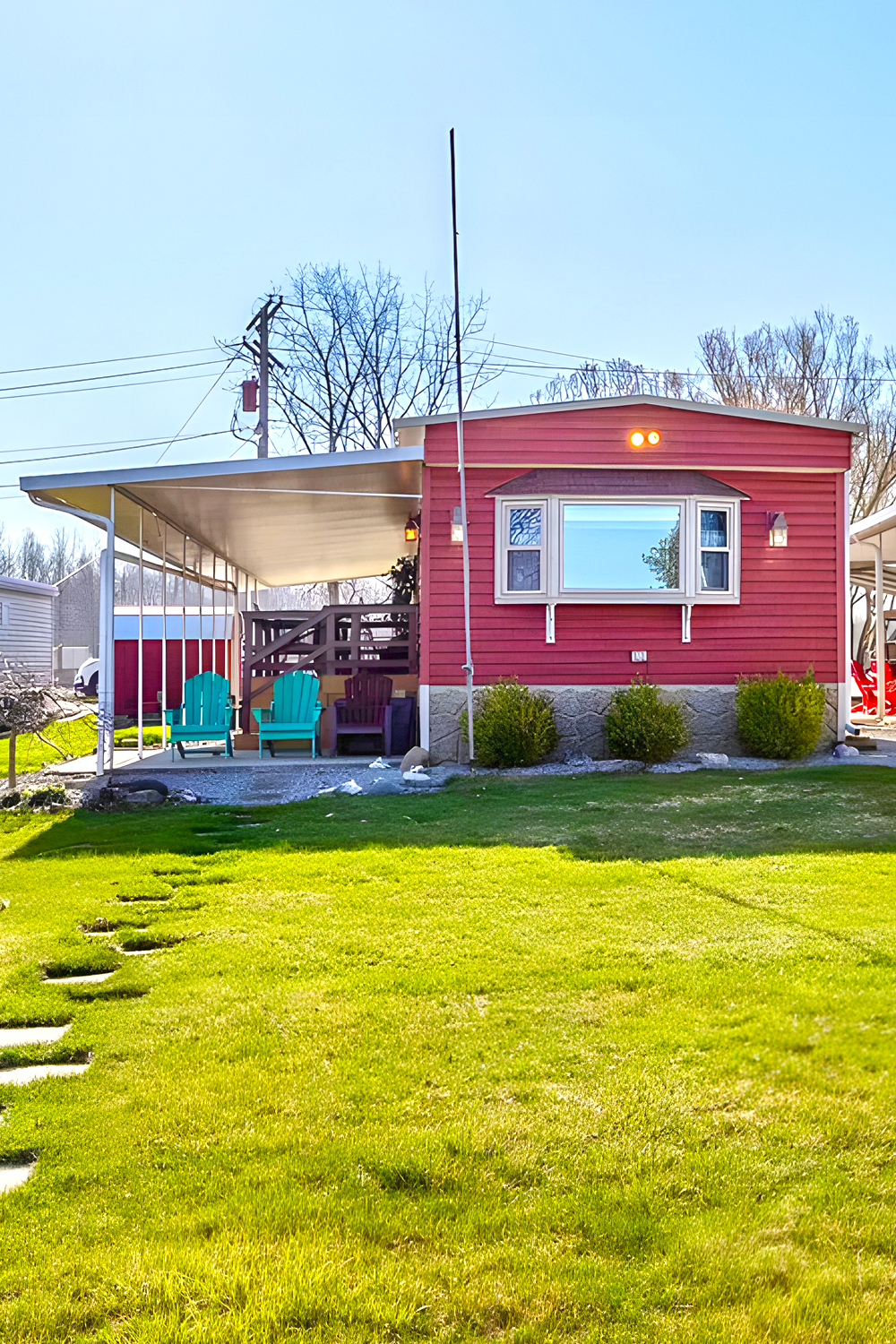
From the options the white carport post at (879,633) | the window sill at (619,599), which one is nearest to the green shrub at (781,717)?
the window sill at (619,599)

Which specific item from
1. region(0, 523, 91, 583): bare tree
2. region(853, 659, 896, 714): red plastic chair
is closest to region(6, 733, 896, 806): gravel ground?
region(853, 659, 896, 714): red plastic chair

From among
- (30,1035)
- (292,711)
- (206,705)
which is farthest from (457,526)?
(30,1035)

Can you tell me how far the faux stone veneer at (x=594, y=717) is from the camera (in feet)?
31.7

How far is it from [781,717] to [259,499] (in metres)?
5.63

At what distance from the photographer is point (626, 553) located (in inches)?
384

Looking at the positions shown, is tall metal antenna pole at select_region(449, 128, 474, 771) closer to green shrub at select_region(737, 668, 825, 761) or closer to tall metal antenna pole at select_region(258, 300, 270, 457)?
green shrub at select_region(737, 668, 825, 761)

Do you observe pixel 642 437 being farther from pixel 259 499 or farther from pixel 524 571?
pixel 259 499

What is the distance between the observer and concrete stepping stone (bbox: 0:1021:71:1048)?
107 inches

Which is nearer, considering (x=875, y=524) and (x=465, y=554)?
(x=465, y=554)

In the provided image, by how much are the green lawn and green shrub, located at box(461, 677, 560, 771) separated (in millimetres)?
4425

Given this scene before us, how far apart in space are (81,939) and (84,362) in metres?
27.7

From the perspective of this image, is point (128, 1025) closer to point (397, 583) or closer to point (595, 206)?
point (397, 583)

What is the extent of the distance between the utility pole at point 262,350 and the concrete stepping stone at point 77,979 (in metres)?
17.2

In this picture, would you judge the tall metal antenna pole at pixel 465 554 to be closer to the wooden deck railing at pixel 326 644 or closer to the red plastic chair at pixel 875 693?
the wooden deck railing at pixel 326 644
